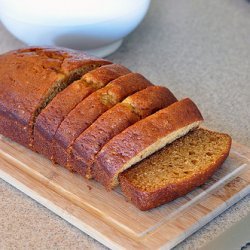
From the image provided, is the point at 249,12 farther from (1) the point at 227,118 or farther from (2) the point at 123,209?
(2) the point at 123,209

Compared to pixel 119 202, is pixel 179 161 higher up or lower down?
higher up

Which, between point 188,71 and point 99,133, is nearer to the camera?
point 99,133

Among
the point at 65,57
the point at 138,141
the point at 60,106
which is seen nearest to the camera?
the point at 138,141

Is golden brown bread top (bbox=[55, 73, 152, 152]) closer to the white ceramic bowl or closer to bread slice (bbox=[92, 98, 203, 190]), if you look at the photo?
bread slice (bbox=[92, 98, 203, 190])

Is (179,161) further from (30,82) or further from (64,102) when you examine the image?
(30,82)

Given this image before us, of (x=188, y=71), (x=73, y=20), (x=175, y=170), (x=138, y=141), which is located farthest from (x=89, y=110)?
(x=188, y=71)

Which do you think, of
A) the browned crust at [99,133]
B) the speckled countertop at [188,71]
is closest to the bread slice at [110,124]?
the browned crust at [99,133]

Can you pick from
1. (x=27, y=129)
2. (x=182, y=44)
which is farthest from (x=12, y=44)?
(x=27, y=129)
